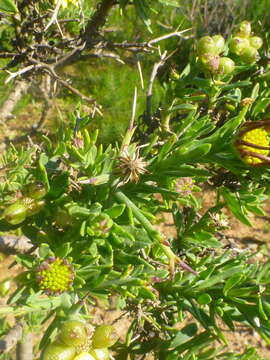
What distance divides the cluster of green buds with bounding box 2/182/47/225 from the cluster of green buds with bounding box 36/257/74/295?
0.11 meters

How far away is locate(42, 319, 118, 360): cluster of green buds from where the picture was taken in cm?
72

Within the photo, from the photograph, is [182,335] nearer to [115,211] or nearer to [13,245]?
[115,211]

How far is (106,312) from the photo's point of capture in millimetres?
3076

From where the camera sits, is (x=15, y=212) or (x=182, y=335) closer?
(x=15, y=212)

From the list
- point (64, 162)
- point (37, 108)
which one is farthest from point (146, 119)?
point (37, 108)

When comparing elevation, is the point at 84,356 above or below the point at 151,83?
below

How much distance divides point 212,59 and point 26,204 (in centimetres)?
57

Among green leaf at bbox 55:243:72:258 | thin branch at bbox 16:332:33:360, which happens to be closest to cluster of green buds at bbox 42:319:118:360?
green leaf at bbox 55:243:72:258

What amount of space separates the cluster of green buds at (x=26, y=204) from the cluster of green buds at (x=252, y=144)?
424mm

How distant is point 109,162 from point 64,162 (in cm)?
15

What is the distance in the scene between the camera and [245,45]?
1047 mm

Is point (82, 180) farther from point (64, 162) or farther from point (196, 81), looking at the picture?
point (196, 81)

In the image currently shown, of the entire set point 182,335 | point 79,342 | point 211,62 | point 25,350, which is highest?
point 211,62

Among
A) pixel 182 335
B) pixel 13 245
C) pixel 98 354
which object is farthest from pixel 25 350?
pixel 98 354
